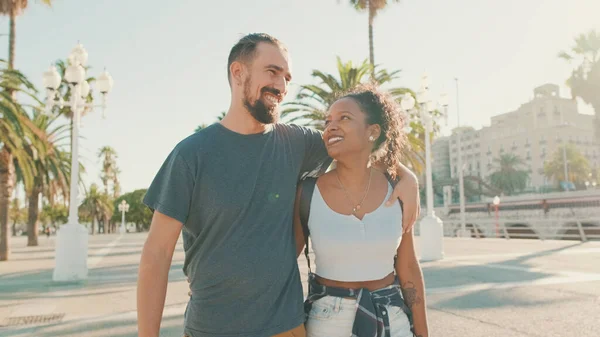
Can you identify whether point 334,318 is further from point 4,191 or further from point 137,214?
Answer: point 137,214

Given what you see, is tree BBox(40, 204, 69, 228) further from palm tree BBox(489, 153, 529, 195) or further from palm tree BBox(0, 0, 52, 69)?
palm tree BBox(489, 153, 529, 195)

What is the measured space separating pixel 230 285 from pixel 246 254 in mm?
129

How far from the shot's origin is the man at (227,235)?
1.94 meters

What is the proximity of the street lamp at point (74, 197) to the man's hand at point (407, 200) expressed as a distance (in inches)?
395

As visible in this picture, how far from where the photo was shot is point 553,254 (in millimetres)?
13391

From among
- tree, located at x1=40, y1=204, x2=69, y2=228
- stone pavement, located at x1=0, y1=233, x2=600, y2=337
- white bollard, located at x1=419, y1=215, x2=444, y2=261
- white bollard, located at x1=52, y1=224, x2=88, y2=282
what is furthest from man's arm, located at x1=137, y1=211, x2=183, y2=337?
tree, located at x1=40, y1=204, x2=69, y2=228

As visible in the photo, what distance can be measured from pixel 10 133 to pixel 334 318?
48.3ft

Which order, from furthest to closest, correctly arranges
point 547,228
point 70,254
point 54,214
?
1. point 54,214
2. point 547,228
3. point 70,254

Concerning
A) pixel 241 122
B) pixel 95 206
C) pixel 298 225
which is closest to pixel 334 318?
pixel 298 225

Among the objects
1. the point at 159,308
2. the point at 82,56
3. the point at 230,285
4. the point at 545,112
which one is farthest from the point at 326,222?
the point at 545,112

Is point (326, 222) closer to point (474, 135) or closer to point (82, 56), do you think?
point (82, 56)

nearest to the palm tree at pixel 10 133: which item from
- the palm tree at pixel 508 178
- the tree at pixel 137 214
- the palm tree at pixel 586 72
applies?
the palm tree at pixel 586 72

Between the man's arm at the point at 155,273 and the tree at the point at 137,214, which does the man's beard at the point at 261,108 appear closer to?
the man's arm at the point at 155,273

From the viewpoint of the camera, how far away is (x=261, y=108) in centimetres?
214
